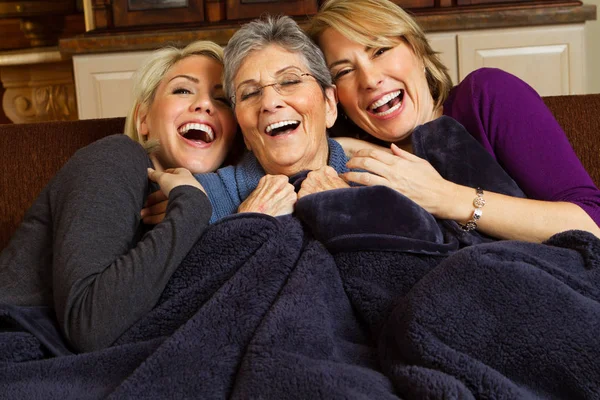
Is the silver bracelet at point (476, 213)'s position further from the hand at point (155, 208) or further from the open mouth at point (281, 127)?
the hand at point (155, 208)

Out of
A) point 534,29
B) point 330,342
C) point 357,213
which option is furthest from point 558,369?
point 534,29

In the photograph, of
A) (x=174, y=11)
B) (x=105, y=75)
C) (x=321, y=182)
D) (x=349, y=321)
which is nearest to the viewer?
(x=349, y=321)

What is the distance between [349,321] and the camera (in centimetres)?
134

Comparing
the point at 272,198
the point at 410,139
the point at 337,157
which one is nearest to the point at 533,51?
the point at 410,139

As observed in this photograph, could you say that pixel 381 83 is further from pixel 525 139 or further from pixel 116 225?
pixel 116 225

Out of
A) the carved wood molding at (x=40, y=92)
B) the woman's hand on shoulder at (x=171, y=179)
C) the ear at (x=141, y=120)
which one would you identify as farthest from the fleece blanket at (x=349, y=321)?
the carved wood molding at (x=40, y=92)

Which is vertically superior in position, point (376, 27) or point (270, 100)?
point (376, 27)

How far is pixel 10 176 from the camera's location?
1.86 m

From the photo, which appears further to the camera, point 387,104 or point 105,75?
point 105,75

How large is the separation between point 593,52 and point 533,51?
103 cm

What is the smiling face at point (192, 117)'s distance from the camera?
5.68ft

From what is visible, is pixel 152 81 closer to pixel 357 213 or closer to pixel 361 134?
pixel 361 134

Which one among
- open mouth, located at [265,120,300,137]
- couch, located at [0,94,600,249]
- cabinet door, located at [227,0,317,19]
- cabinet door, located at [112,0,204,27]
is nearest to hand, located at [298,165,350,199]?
open mouth, located at [265,120,300,137]

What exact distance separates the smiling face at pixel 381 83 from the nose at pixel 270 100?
191mm
